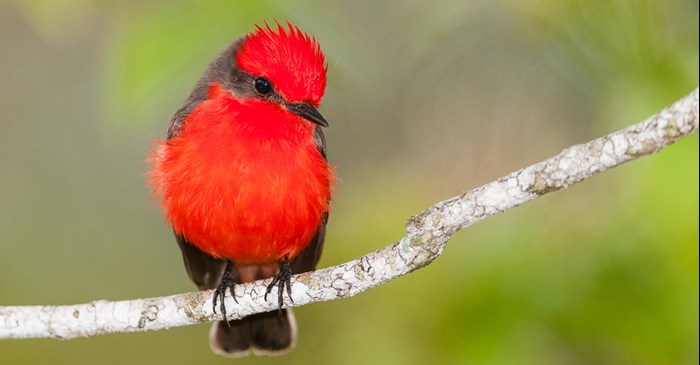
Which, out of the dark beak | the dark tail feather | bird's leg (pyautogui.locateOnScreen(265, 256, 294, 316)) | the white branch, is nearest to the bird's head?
the dark beak

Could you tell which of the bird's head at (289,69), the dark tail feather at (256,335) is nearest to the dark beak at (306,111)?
the bird's head at (289,69)

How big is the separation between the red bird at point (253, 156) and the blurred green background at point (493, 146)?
181 mm

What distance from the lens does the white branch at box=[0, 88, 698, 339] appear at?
9.00ft

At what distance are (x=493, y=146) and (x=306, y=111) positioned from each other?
3.46 feet

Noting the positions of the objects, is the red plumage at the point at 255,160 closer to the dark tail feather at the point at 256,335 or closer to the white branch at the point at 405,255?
the white branch at the point at 405,255

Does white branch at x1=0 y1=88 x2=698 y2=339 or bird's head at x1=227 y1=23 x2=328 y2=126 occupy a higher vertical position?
bird's head at x1=227 y1=23 x2=328 y2=126

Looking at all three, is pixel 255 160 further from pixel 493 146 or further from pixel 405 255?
pixel 493 146

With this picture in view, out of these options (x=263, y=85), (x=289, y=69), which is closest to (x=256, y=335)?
(x=263, y=85)

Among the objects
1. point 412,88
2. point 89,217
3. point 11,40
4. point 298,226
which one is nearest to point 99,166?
point 89,217

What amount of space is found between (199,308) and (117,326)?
345 millimetres

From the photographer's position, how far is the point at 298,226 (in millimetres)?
4453

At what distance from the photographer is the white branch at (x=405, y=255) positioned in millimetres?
2744

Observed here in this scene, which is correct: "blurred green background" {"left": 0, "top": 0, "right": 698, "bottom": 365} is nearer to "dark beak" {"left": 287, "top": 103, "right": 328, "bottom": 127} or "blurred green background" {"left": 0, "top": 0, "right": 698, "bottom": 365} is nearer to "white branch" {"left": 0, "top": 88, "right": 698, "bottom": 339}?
"dark beak" {"left": 287, "top": 103, "right": 328, "bottom": 127}

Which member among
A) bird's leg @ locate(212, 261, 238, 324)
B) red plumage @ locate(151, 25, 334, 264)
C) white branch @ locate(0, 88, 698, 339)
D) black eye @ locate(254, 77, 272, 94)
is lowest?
white branch @ locate(0, 88, 698, 339)
